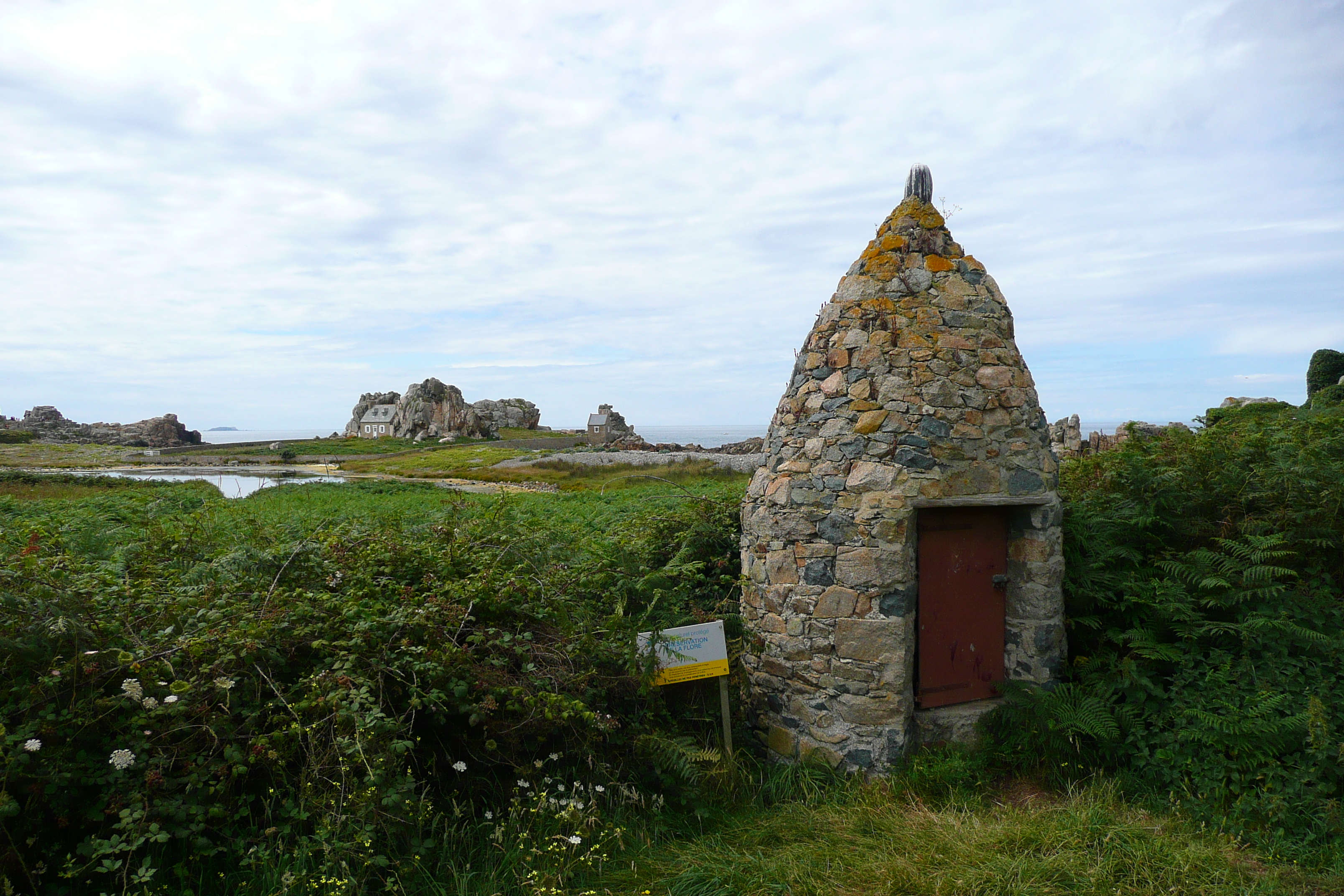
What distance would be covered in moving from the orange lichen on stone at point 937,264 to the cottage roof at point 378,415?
76.9m

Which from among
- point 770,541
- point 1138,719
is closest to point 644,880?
point 770,541

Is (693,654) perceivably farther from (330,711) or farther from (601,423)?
(601,423)

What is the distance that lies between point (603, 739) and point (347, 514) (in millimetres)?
8471

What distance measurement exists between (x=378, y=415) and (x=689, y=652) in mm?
79670

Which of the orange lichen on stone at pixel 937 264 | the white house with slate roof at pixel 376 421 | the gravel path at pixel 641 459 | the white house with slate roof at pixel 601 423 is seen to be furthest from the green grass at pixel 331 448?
the orange lichen on stone at pixel 937 264

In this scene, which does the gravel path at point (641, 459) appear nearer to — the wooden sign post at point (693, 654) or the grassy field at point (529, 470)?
the grassy field at point (529, 470)

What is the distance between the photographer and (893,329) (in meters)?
5.86

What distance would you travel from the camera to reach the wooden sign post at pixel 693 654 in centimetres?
555

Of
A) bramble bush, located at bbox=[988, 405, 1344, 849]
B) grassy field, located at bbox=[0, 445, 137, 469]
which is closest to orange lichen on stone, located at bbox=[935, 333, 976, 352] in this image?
bramble bush, located at bbox=[988, 405, 1344, 849]

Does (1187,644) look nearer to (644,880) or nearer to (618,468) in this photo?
(644,880)

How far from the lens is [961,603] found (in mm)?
6031

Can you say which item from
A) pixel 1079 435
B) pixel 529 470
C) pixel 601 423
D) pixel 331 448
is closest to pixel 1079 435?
pixel 1079 435

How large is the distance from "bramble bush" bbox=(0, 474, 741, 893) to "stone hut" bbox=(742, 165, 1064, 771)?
936 millimetres

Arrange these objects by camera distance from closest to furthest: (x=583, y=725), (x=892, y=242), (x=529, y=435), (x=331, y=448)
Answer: (x=583, y=725) < (x=892, y=242) < (x=331, y=448) < (x=529, y=435)
